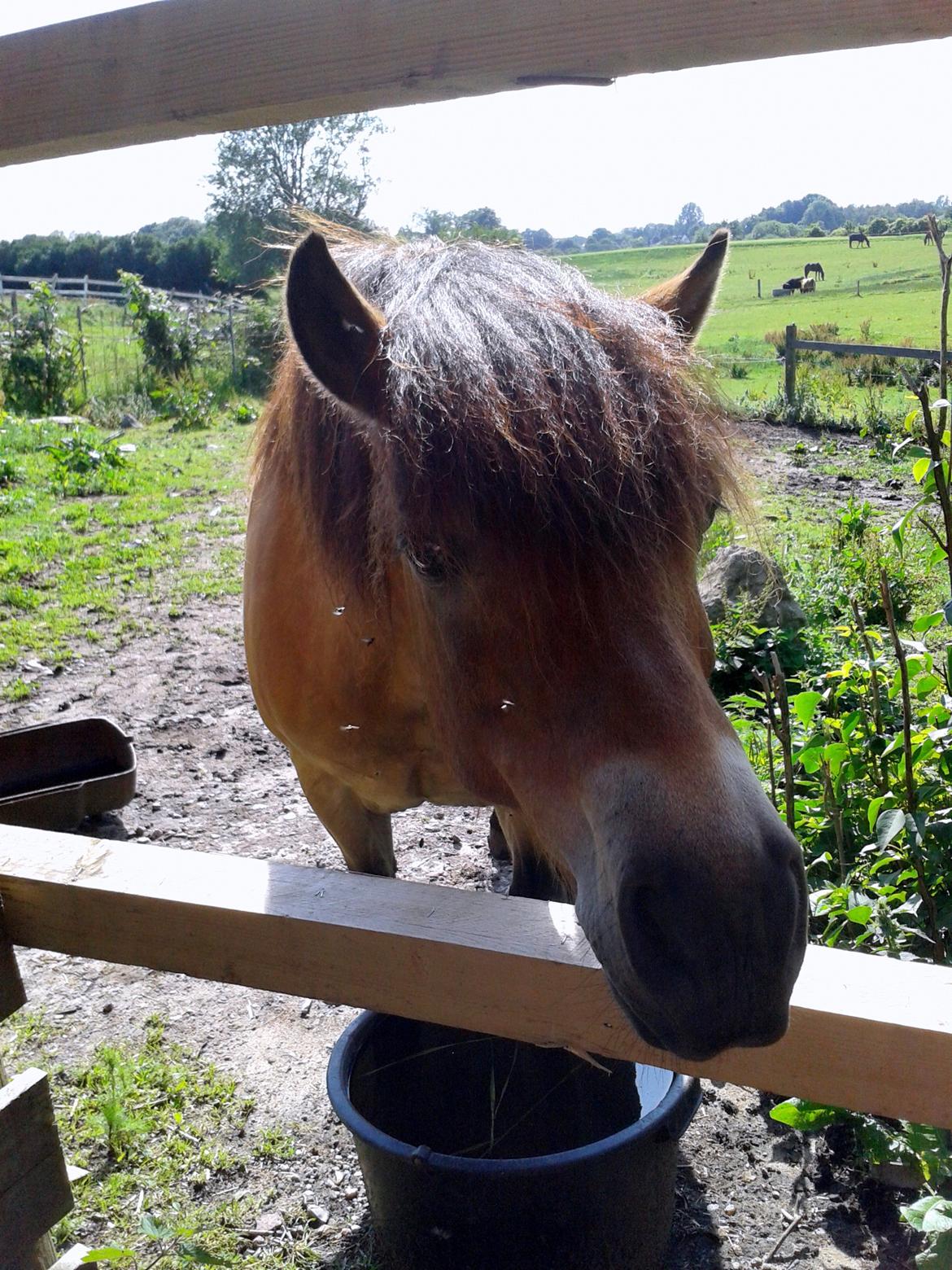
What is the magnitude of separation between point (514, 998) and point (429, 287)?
1485 mm

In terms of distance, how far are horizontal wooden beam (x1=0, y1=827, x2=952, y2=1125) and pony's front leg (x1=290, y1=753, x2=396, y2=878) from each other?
136cm

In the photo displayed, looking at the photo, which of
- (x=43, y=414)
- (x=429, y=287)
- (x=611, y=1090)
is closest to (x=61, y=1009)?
(x=611, y=1090)

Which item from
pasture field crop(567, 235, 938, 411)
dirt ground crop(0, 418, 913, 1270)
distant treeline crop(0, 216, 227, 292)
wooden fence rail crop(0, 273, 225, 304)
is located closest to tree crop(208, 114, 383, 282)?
wooden fence rail crop(0, 273, 225, 304)

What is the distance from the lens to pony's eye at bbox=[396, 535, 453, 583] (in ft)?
5.54

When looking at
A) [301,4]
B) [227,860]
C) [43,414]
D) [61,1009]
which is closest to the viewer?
[301,4]

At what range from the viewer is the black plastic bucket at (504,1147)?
6.68ft

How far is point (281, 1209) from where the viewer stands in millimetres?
2631

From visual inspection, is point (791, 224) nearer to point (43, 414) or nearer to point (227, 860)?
point (227, 860)

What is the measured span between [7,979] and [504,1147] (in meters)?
1.53

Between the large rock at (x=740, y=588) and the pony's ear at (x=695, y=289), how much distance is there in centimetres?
305

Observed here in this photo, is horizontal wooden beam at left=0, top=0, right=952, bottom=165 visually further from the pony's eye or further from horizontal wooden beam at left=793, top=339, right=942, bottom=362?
horizontal wooden beam at left=793, top=339, right=942, bottom=362

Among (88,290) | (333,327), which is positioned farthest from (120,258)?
(333,327)

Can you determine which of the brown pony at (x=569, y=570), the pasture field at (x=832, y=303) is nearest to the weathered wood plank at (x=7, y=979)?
the brown pony at (x=569, y=570)

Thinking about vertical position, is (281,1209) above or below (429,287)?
below
